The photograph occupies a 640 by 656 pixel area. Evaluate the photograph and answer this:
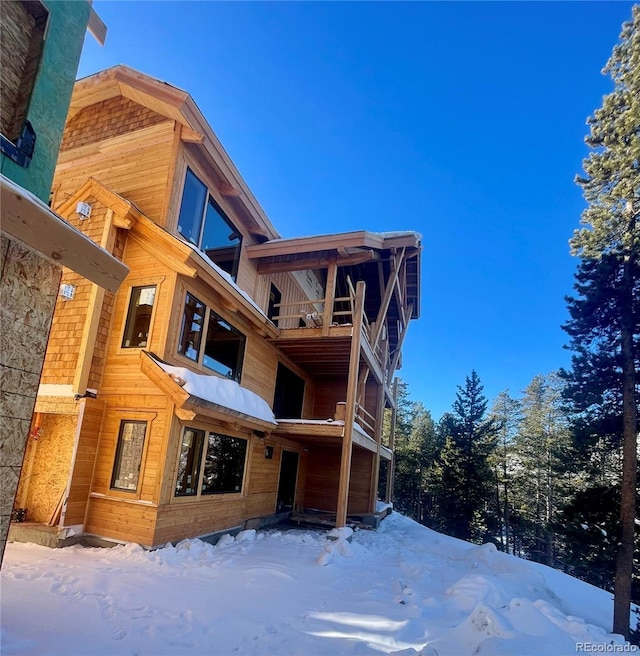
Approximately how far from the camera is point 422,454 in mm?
33625

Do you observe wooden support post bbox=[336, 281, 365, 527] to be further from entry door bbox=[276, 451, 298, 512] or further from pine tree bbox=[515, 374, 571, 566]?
pine tree bbox=[515, 374, 571, 566]

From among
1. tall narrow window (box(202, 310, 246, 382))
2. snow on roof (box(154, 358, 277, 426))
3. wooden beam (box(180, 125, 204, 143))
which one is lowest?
snow on roof (box(154, 358, 277, 426))

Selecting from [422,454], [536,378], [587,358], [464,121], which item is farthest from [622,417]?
[536,378]

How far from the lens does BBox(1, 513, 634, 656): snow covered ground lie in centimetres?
377

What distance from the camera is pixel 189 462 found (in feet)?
27.6

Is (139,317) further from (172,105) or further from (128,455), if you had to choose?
(172,105)

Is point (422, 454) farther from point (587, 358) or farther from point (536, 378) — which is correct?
point (587, 358)

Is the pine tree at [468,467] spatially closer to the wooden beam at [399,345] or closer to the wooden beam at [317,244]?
the wooden beam at [399,345]

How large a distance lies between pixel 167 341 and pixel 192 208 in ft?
12.1

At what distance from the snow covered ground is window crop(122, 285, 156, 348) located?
3.89m

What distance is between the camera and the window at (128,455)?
777 cm

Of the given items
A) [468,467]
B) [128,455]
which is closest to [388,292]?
[128,455]

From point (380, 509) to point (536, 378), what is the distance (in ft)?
85.2

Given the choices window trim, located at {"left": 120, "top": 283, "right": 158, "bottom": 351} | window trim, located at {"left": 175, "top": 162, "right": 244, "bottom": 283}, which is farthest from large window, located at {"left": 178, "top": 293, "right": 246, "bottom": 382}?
window trim, located at {"left": 175, "top": 162, "right": 244, "bottom": 283}
